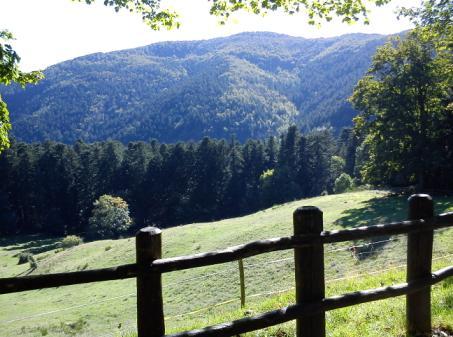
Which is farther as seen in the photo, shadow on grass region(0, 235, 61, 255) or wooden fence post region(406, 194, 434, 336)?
shadow on grass region(0, 235, 61, 255)

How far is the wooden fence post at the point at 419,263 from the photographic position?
20.4ft

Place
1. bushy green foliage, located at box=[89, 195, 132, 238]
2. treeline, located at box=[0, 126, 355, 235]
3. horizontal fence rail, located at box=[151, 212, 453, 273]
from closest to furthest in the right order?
1. horizontal fence rail, located at box=[151, 212, 453, 273]
2. bushy green foliage, located at box=[89, 195, 132, 238]
3. treeline, located at box=[0, 126, 355, 235]

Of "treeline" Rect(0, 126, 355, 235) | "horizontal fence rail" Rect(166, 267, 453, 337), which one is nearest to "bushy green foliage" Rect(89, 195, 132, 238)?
"treeline" Rect(0, 126, 355, 235)

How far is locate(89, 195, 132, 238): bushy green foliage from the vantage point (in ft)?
279

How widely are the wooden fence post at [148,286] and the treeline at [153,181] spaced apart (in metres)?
→ 93.2

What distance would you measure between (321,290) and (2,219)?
103 m

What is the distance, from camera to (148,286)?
14.7ft

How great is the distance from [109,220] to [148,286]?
3299 inches

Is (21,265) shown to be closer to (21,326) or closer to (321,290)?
(21,326)

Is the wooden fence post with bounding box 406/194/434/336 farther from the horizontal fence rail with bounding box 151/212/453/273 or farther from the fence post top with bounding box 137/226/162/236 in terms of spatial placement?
the fence post top with bounding box 137/226/162/236

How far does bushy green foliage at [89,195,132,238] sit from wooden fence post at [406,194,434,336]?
82.7 metres

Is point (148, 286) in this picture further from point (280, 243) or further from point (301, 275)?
point (301, 275)

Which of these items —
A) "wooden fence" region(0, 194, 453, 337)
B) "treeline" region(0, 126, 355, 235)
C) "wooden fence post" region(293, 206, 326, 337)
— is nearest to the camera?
"wooden fence" region(0, 194, 453, 337)

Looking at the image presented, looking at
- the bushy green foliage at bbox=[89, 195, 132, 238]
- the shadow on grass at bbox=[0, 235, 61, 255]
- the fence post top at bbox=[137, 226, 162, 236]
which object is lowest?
the shadow on grass at bbox=[0, 235, 61, 255]
